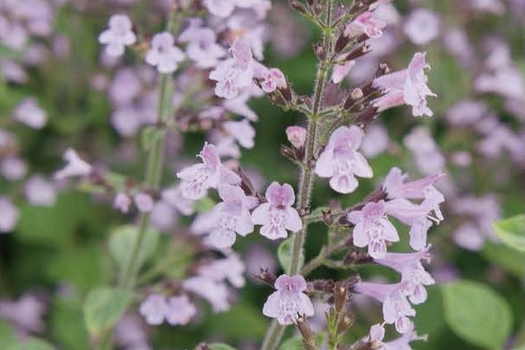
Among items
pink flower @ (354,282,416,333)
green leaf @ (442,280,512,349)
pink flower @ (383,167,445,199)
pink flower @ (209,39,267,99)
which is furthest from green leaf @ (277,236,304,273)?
green leaf @ (442,280,512,349)

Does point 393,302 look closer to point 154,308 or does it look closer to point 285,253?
point 285,253

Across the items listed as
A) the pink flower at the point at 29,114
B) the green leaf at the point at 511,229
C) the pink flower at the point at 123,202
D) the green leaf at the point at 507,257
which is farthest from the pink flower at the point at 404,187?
the pink flower at the point at 29,114

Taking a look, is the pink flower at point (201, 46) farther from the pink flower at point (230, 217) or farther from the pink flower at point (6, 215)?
the pink flower at point (6, 215)

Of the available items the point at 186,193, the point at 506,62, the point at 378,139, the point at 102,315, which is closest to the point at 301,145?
the point at 186,193

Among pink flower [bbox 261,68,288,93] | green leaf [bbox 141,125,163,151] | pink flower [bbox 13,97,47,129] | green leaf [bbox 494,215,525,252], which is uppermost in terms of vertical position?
pink flower [bbox 13,97,47,129]

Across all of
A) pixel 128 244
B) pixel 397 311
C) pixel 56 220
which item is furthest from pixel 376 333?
pixel 56 220

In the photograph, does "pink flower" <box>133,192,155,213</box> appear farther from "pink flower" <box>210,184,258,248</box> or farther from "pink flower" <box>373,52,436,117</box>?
"pink flower" <box>373,52,436,117</box>
